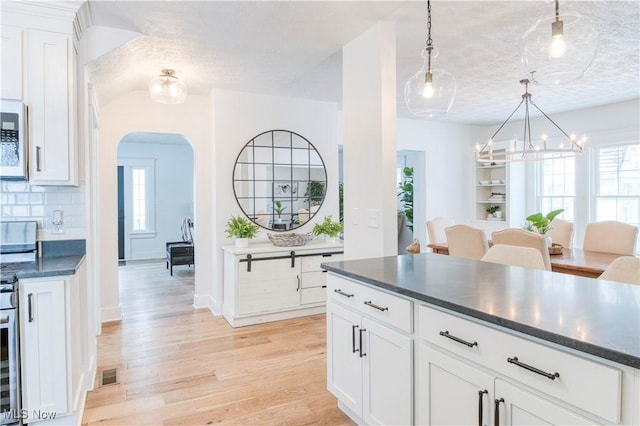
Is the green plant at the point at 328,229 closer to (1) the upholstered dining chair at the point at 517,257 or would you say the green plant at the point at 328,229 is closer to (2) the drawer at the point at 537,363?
(1) the upholstered dining chair at the point at 517,257

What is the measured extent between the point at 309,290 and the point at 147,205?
5.60 meters

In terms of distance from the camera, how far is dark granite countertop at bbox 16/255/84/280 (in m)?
2.06

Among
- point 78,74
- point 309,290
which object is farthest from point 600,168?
point 78,74

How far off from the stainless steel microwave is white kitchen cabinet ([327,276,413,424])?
1.96 metres

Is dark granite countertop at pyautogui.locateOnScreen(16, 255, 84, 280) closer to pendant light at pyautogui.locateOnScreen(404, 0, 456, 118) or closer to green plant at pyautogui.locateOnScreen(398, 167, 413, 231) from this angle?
pendant light at pyautogui.locateOnScreen(404, 0, 456, 118)

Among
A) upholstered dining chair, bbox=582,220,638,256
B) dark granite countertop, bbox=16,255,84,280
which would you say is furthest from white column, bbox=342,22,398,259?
upholstered dining chair, bbox=582,220,638,256

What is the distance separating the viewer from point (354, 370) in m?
2.05

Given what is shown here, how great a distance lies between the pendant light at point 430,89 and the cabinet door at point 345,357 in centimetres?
142

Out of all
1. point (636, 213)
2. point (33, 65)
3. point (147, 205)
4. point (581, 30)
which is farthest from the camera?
point (147, 205)

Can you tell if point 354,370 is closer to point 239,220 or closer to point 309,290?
point 309,290

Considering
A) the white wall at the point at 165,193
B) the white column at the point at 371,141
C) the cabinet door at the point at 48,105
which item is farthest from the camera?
the white wall at the point at 165,193

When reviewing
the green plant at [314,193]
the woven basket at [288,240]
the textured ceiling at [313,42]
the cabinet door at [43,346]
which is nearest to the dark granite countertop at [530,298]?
the cabinet door at [43,346]

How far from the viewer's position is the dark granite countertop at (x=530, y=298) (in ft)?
3.51

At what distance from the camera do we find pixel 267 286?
4.13 meters
